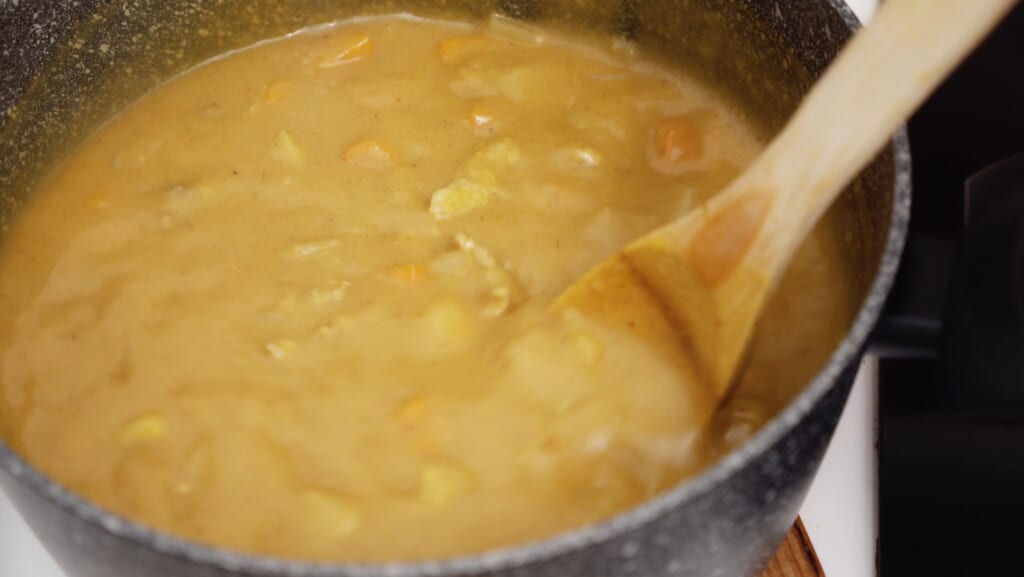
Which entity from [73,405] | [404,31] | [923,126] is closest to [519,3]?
[404,31]

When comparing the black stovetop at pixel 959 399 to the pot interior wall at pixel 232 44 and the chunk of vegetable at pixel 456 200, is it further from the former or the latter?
the chunk of vegetable at pixel 456 200

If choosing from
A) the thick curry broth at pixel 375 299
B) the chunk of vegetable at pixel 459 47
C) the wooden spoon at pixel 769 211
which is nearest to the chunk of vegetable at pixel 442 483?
the thick curry broth at pixel 375 299

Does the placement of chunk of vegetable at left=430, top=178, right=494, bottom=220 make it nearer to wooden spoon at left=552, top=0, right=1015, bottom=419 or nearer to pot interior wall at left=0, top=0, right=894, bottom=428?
wooden spoon at left=552, top=0, right=1015, bottom=419

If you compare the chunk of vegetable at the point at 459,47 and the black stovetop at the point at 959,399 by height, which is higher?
the black stovetop at the point at 959,399

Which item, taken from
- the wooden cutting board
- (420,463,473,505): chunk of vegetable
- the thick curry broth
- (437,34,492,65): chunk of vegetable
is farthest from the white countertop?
(437,34,492,65): chunk of vegetable

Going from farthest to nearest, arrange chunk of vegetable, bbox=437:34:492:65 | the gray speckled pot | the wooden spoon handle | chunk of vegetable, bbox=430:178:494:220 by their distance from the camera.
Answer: chunk of vegetable, bbox=437:34:492:65, chunk of vegetable, bbox=430:178:494:220, the wooden spoon handle, the gray speckled pot

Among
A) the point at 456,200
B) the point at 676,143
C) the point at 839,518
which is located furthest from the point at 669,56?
the point at 839,518

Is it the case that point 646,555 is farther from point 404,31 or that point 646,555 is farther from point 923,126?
point 404,31

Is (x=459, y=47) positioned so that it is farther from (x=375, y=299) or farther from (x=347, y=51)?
(x=375, y=299)
